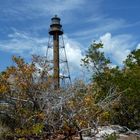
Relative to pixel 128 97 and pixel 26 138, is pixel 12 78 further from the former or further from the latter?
pixel 128 97

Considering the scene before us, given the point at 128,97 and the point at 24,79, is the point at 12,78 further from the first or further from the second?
the point at 128,97

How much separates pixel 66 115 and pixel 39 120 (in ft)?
3.23

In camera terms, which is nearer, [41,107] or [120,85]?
[41,107]

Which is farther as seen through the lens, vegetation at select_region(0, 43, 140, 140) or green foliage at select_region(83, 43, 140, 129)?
green foliage at select_region(83, 43, 140, 129)

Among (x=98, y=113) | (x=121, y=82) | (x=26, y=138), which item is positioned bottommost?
(x=26, y=138)

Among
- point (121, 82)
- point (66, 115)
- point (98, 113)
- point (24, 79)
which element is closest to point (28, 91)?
point (24, 79)

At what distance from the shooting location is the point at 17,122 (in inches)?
584

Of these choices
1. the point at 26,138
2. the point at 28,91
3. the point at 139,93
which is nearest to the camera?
the point at 26,138

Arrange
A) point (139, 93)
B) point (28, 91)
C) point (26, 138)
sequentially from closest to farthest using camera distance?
point (26, 138)
point (28, 91)
point (139, 93)

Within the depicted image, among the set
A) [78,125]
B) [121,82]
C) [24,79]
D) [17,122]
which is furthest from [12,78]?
[121,82]

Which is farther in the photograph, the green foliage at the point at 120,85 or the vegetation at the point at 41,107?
the green foliage at the point at 120,85

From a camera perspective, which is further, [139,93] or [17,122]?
[139,93]

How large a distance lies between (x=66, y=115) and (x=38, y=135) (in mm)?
1294

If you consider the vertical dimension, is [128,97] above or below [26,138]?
above
